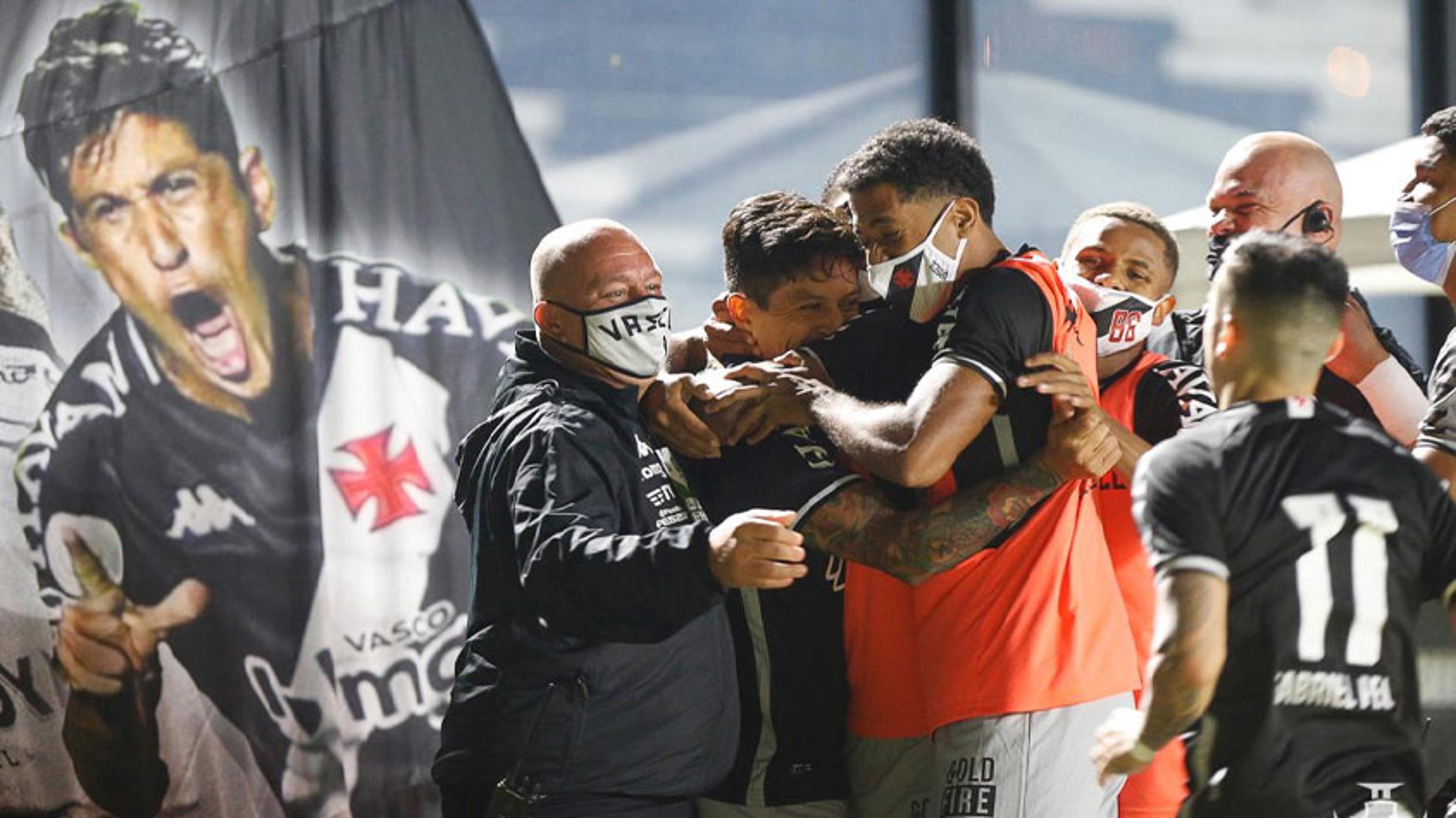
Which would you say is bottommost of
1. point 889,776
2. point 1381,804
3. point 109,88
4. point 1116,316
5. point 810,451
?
point 889,776

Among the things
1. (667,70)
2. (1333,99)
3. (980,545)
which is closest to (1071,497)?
(980,545)

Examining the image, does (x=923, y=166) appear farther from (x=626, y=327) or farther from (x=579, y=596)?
(x=579, y=596)

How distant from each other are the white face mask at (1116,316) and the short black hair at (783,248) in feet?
1.75

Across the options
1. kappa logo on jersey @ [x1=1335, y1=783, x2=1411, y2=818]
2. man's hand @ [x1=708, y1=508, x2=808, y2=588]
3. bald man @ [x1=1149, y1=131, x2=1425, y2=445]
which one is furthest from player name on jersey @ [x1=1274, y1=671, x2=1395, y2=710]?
bald man @ [x1=1149, y1=131, x2=1425, y2=445]

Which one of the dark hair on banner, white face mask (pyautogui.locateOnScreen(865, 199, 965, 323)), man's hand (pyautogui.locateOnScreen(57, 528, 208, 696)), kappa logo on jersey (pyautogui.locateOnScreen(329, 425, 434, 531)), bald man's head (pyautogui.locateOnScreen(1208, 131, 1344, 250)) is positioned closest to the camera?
white face mask (pyautogui.locateOnScreen(865, 199, 965, 323))

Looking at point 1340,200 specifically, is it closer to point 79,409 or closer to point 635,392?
point 635,392

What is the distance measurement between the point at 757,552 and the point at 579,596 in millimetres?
350

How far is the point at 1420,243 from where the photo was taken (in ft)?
14.5

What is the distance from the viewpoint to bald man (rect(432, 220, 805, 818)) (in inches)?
119

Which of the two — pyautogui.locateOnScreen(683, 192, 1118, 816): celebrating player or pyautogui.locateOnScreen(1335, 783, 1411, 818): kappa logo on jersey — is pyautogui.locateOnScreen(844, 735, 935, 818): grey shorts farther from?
pyautogui.locateOnScreen(1335, 783, 1411, 818): kappa logo on jersey

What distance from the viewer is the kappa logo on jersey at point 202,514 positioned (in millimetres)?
6211

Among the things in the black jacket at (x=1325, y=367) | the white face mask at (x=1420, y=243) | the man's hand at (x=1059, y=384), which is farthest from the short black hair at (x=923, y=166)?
the white face mask at (x=1420, y=243)

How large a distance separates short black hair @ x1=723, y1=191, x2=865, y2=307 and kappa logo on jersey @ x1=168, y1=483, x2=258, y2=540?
3049 mm

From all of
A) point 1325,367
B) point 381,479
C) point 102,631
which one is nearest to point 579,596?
point 1325,367
